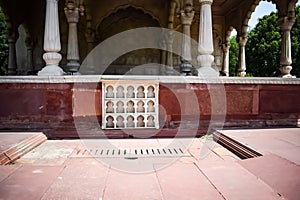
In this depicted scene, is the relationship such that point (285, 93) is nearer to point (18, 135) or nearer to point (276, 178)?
point (276, 178)

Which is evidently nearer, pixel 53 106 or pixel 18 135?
pixel 18 135

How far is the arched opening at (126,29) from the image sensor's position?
981 centimetres

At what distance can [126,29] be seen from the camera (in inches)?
388

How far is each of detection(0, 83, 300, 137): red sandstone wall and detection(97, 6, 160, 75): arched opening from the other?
532 centimetres

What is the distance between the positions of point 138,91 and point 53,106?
1.38m

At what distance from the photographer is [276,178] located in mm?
2332

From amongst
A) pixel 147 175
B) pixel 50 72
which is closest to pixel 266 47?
pixel 50 72

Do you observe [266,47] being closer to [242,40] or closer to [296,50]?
[296,50]

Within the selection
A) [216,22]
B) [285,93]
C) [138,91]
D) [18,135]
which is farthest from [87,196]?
[216,22]

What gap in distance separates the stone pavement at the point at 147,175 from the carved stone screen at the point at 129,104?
0.87m

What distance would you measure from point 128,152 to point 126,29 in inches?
285

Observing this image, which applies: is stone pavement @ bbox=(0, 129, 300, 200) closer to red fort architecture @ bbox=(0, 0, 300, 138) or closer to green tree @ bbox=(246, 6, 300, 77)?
red fort architecture @ bbox=(0, 0, 300, 138)

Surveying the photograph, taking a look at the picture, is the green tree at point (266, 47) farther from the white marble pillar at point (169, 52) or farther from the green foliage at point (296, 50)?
the white marble pillar at point (169, 52)

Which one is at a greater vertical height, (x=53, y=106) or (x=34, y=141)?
(x=53, y=106)
